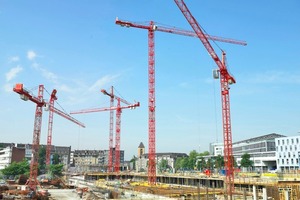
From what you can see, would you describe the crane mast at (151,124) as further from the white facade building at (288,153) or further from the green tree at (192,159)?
the green tree at (192,159)

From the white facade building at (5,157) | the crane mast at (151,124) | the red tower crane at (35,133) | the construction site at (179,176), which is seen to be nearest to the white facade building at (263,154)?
the construction site at (179,176)

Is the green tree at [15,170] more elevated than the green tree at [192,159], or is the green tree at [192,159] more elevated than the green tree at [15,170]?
the green tree at [192,159]

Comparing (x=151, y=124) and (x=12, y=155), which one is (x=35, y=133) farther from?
(x=12, y=155)

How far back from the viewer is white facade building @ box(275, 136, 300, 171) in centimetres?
10119

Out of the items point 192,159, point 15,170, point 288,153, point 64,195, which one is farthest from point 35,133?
point 192,159

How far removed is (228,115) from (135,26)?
120ft

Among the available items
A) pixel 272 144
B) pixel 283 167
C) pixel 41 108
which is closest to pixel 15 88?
pixel 41 108

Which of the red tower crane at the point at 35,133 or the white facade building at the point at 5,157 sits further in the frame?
the white facade building at the point at 5,157

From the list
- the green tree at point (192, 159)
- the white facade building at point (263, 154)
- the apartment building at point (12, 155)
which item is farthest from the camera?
the green tree at point (192, 159)

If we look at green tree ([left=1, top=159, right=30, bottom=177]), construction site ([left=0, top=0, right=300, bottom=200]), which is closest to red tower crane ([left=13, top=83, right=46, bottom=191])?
construction site ([left=0, top=0, right=300, bottom=200])

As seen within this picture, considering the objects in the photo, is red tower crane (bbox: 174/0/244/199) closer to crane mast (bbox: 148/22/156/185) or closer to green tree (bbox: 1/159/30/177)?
crane mast (bbox: 148/22/156/185)

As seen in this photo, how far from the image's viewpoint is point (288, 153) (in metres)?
104

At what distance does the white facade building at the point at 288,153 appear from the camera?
101188mm

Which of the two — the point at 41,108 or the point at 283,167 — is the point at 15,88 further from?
the point at 283,167
